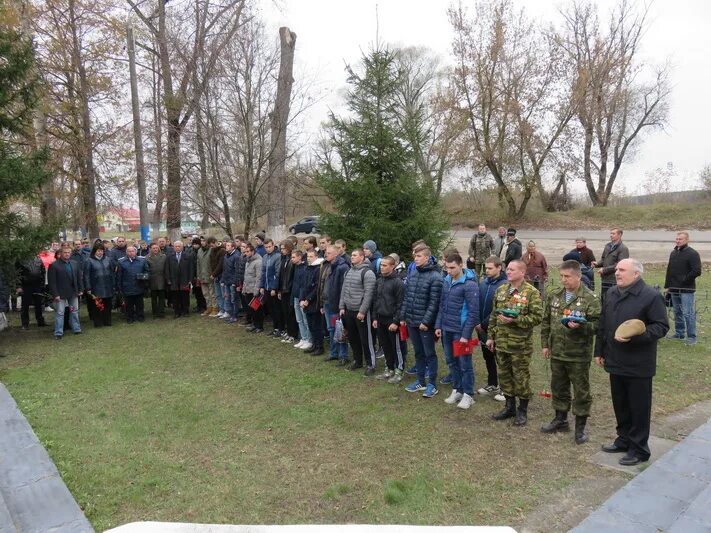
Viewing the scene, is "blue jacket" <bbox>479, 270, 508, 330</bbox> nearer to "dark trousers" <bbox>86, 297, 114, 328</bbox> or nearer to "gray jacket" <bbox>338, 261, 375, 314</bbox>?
"gray jacket" <bbox>338, 261, 375, 314</bbox>

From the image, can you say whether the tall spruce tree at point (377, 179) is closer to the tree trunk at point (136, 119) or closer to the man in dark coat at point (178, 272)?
the man in dark coat at point (178, 272)

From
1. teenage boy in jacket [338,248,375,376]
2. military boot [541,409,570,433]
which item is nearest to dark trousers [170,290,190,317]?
teenage boy in jacket [338,248,375,376]

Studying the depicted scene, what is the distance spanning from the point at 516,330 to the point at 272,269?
5.78 m

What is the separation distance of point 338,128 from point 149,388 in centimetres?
618

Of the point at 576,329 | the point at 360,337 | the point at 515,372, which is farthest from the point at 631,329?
the point at 360,337

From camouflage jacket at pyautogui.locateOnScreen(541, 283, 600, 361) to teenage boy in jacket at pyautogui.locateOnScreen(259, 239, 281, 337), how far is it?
232 inches

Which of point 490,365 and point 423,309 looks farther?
point 490,365

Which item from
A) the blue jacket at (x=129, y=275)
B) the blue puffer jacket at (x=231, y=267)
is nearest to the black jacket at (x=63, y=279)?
the blue jacket at (x=129, y=275)

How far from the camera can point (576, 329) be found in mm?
5184

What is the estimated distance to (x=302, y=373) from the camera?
789 centimetres

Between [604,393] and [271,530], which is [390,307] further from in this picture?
[271,530]

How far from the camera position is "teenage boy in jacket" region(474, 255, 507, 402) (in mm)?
6355

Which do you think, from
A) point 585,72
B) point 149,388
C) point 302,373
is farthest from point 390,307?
point 585,72

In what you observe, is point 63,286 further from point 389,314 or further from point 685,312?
point 685,312
